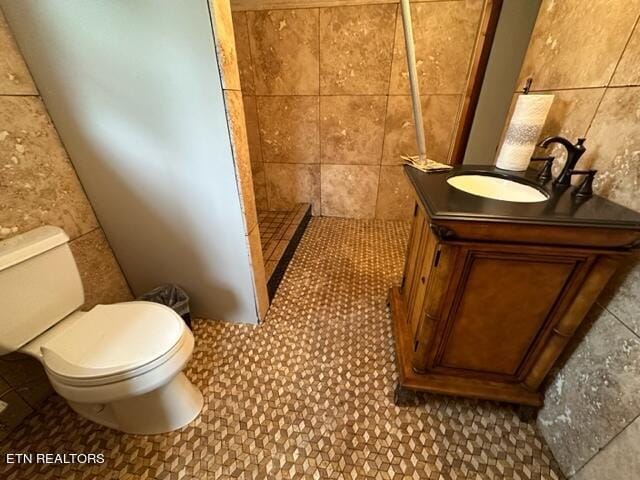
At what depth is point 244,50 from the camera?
2.11 meters

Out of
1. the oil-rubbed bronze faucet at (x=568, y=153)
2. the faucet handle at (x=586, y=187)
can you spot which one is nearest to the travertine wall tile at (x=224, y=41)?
the oil-rubbed bronze faucet at (x=568, y=153)

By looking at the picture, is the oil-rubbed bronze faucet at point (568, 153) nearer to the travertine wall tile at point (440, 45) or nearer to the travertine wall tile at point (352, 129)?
the travertine wall tile at point (440, 45)

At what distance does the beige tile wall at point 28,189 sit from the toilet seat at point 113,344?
300mm

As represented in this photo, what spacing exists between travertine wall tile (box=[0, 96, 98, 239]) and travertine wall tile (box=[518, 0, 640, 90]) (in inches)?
77.9

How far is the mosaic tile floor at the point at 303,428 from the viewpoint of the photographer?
885mm

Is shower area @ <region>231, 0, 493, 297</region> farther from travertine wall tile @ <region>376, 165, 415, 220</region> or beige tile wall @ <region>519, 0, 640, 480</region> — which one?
beige tile wall @ <region>519, 0, 640, 480</region>

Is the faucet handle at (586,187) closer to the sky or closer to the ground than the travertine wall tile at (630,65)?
closer to the ground

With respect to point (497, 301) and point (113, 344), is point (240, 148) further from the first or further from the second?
point (497, 301)

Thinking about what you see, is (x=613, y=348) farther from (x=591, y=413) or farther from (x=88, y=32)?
(x=88, y=32)

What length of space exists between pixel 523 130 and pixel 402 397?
3.82 ft

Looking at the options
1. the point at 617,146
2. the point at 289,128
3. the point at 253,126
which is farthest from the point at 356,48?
the point at 617,146

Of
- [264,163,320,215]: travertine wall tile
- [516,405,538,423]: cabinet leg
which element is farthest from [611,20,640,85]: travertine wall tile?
[264,163,320,215]: travertine wall tile

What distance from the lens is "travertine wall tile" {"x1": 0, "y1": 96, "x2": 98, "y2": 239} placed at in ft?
2.87

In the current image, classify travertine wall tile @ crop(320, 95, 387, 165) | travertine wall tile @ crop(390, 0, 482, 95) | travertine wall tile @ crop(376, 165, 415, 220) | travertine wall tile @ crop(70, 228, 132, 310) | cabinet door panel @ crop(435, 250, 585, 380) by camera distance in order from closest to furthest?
cabinet door panel @ crop(435, 250, 585, 380) < travertine wall tile @ crop(70, 228, 132, 310) < travertine wall tile @ crop(390, 0, 482, 95) < travertine wall tile @ crop(320, 95, 387, 165) < travertine wall tile @ crop(376, 165, 415, 220)
